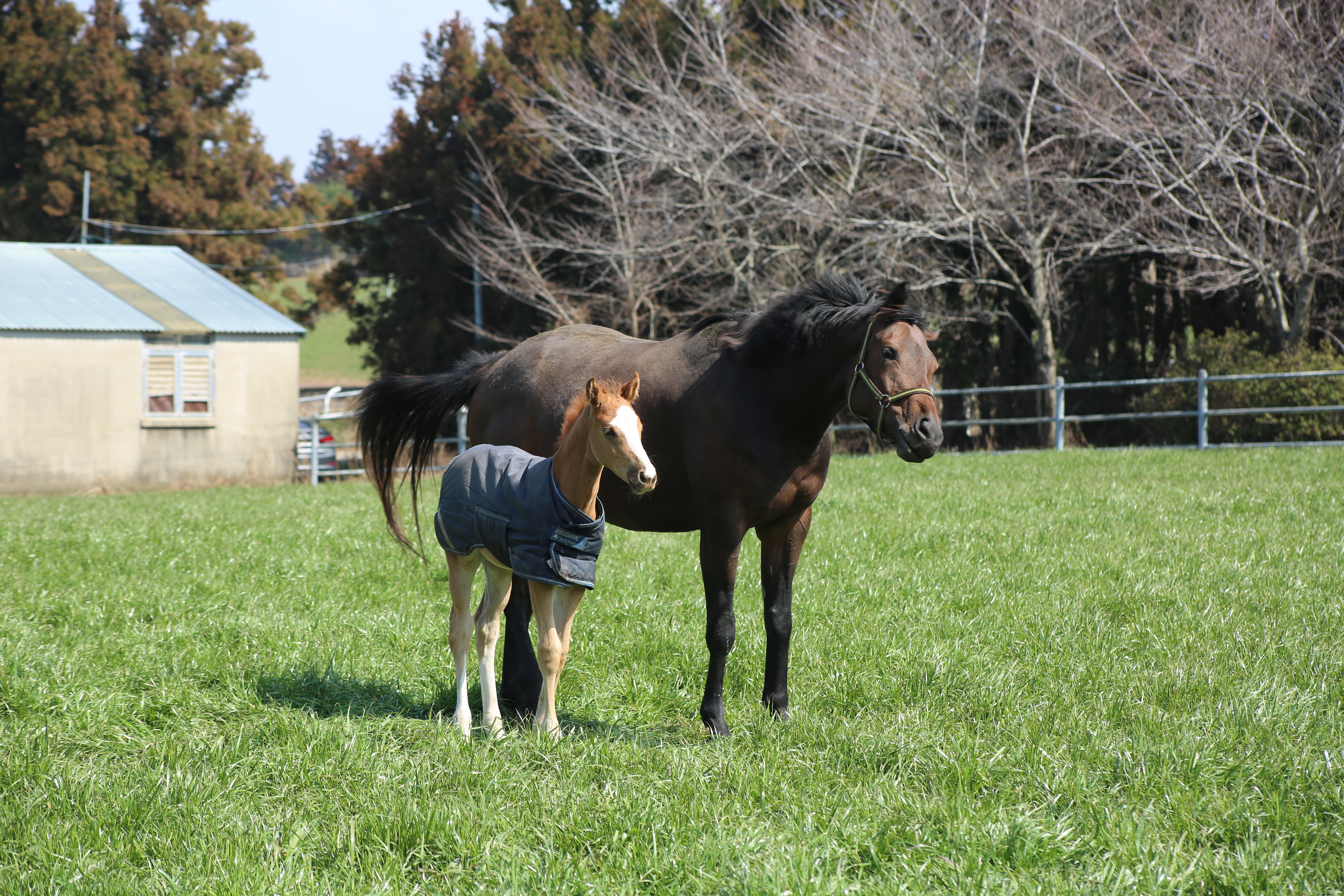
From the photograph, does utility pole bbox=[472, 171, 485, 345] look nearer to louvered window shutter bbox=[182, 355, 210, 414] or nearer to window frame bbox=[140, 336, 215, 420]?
window frame bbox=[140, 336, 215, 420]

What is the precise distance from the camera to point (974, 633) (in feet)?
20.0

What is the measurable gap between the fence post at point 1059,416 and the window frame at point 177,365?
654 inches

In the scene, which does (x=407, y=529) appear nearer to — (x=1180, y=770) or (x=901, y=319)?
(x=901, y=319)

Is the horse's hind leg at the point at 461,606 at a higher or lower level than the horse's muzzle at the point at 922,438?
lower

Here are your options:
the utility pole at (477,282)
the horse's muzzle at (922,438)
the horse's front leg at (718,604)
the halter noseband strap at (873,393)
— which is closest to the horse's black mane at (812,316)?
the halter noseband strap at (873,393)

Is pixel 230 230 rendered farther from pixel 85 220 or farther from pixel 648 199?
pixel 648 199

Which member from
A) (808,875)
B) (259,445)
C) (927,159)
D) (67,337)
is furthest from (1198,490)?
(67,337)

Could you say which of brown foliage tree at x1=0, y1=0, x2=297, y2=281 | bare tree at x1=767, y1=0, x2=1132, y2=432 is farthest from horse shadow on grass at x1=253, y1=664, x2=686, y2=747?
brown foliage tree at x1=0, y1=0, x2=297, y2=281

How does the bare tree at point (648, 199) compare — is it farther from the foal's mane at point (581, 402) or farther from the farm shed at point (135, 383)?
A: the foal's mane at point (581, 402)

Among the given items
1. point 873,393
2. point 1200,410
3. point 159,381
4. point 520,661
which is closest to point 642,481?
point 873,393

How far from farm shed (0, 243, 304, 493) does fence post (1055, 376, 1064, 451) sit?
50.4ft

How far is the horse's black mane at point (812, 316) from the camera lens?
4.79m

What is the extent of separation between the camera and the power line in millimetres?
32906

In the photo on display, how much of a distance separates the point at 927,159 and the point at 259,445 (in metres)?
14.9
